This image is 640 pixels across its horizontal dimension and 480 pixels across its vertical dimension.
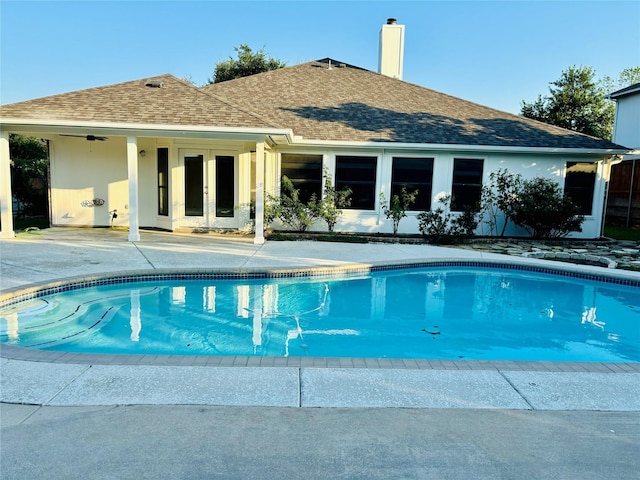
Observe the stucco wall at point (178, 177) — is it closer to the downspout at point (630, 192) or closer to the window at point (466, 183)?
the window at point (466, 183)

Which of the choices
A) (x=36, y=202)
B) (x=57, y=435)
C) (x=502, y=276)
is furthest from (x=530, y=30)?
(x=57, y=435)

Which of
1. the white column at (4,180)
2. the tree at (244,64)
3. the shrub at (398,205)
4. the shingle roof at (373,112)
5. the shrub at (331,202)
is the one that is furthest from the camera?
the tree at (244,64)

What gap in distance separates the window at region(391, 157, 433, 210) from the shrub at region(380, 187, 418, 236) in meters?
0.18

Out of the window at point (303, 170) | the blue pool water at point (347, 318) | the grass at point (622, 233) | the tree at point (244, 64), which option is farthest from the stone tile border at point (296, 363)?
the tree at point (244, 64)

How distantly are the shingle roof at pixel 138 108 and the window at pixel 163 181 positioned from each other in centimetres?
197

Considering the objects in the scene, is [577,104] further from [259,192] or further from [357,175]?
[259,192]

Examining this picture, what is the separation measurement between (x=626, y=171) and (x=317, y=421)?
64.3 ft

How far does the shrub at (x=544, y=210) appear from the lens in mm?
12766

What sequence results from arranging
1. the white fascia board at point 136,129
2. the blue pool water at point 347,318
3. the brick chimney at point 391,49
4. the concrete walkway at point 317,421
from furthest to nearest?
the brick chimney at point 391,49
the white fascia board at point 136,129
the blue pool water at point 347,318
the concrete walkway at point 317,421

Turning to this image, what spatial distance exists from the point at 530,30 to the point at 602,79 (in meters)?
21.5

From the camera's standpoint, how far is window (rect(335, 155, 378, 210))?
13500 millimetres

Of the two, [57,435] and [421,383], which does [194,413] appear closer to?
[57,435]

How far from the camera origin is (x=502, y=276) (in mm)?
9688

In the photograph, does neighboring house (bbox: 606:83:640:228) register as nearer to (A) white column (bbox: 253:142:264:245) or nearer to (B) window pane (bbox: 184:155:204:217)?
(A) white column (bbox: 253:142:264:245)
